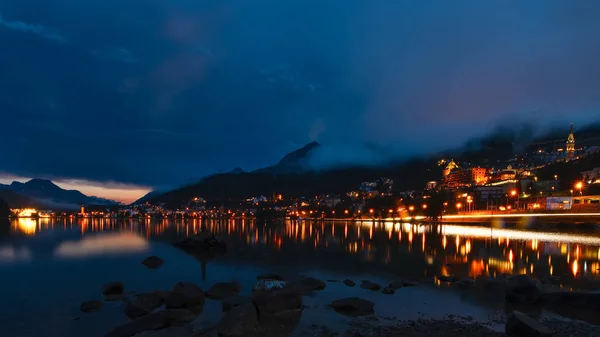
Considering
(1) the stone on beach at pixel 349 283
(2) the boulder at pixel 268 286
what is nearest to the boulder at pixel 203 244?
(1) the stone on beach at pixel 349 283

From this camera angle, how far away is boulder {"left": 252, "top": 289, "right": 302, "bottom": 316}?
65.9ft

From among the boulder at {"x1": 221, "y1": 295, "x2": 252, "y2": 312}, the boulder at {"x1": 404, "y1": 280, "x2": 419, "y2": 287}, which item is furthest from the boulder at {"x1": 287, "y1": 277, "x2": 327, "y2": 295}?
the boulder at {"x1": 404, "y1": 280, "x2": 419, "y2": 287}

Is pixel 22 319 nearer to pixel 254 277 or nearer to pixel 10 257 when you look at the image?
pixel 254 277

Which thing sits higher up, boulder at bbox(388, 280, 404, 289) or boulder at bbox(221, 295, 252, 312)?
boulder at bbox(221, 295, 252, 312)

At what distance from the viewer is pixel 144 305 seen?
21609 mm

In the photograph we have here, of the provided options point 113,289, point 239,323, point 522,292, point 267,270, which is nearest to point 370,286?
point 522,292

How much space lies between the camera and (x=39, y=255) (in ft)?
166

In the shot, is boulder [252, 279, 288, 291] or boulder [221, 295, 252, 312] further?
boulder [252, 279, 288, 291]

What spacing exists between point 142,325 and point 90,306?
23.3ft

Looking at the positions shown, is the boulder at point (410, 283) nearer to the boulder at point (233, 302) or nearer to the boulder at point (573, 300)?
the boulder at point (573, 300)

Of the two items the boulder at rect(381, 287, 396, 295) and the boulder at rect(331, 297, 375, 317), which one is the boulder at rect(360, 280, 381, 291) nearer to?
the boulder at rect(381, 287, 396, 295)

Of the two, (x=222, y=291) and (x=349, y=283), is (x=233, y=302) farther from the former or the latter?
(x=349, y=283)

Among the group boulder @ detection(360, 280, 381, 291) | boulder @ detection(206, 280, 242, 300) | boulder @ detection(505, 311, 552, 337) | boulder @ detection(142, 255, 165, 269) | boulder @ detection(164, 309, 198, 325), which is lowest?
boulder @ detection(142, 255, 165, 269)

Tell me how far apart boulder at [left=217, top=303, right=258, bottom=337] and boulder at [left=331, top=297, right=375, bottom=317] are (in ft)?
18.1
